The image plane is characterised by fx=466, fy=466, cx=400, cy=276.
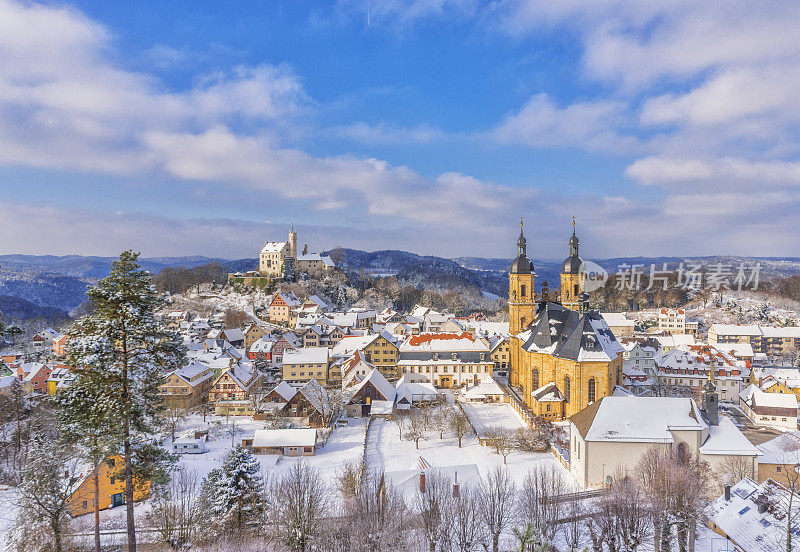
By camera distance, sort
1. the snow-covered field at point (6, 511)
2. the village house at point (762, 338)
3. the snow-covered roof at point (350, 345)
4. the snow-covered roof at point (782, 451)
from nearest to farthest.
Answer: the snow-covered field at point (6, 511), the snow-covered roof at point (782, 451), the snow-covered roof at point (350, 345), the village house at point (762, 338)

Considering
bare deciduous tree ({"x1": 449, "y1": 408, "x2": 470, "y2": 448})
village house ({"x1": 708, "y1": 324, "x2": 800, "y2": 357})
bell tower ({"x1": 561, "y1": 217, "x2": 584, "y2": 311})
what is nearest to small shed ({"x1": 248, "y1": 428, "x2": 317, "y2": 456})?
bare deciduous tree ({"x1": 449, "y1": 408, "x2": 470, "y2": 448})

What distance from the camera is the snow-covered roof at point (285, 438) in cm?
3052

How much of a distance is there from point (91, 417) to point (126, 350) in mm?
1962

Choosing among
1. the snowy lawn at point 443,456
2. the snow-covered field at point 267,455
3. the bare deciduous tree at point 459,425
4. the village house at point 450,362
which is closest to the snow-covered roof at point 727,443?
the snowy lawn at point 443,456

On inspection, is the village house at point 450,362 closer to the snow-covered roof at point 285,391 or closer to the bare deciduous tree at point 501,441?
the snow-covered roof at point 285,391

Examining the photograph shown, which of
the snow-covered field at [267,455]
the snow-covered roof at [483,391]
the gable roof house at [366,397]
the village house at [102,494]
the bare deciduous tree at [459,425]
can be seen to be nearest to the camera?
the village house at [102,494]

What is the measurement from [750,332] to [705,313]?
27291 mm

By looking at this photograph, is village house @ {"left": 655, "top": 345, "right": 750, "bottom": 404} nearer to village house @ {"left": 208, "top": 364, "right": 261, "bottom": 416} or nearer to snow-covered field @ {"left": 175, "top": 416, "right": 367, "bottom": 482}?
snow-covered field @ {"left": 175, "top": 416, "right": 367, "bottom": 482}

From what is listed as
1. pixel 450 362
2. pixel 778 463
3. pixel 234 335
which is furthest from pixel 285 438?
pixel 234 335

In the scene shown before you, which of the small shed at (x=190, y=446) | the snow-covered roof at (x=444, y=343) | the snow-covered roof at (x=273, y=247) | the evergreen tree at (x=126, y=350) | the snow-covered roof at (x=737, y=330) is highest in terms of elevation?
→ the snow-covered roof at (x=273, y=247)

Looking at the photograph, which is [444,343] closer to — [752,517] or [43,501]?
[752,517]

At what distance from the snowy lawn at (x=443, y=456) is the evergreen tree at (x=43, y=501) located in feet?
50.5

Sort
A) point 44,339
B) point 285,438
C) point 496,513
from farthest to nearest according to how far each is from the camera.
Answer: point 44,339 → point 285,438 → point 496,513

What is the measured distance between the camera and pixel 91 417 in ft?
42.2
